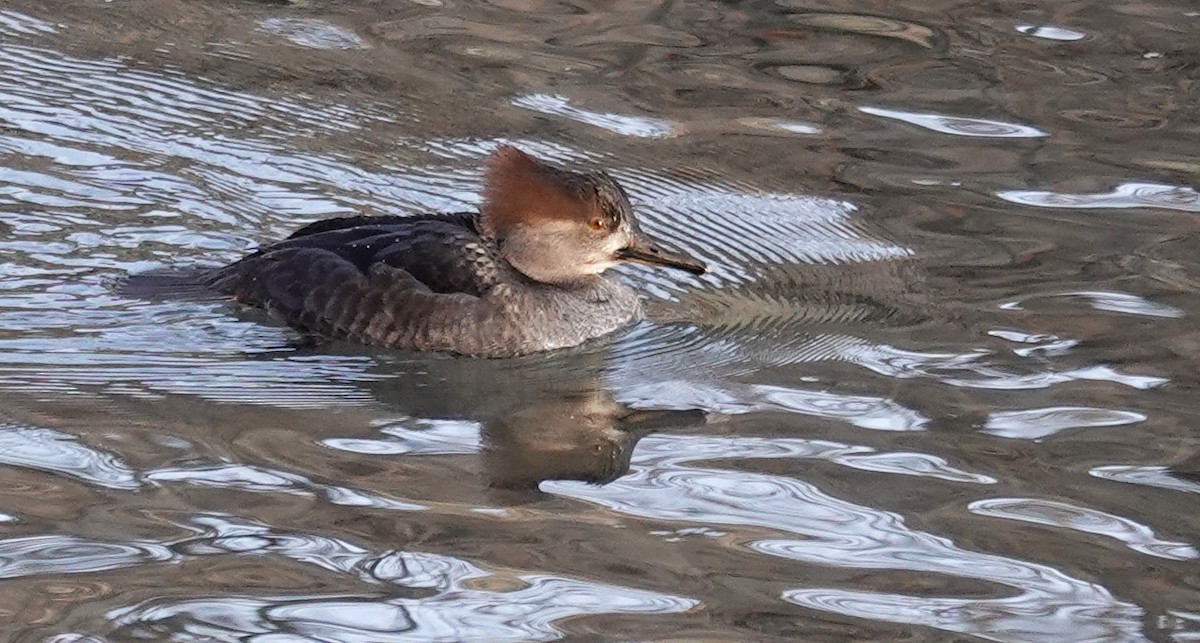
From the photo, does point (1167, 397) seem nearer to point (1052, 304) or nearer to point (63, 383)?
point (1052, 304)

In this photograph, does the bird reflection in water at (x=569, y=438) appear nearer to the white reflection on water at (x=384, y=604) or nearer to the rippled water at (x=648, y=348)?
the rippled water at (x=648, y=348)

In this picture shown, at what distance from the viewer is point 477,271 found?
294 inches

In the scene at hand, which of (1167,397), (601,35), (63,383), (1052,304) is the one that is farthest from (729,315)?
(601,35)

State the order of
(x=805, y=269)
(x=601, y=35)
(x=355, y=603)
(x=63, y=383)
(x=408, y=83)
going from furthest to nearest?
(x=601, y=35) < (x=408, y=83) < (x=805, y=269) < (x=63, y=383) < (x=355, y=603)

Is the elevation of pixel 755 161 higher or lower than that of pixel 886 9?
lower

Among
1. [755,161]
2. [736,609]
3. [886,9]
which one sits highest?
[886,9]

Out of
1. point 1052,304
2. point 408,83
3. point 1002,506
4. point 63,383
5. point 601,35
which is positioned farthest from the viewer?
point 601,35

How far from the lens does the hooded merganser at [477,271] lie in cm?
730

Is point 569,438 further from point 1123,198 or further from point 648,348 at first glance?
point 1123,198

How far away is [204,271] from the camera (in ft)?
25.5

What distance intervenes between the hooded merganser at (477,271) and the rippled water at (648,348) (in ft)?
0.51

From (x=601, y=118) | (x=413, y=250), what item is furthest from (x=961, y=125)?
(x=413, y=250)

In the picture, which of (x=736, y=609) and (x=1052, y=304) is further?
(x=1052, y=304)

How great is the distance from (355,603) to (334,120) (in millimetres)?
5116
